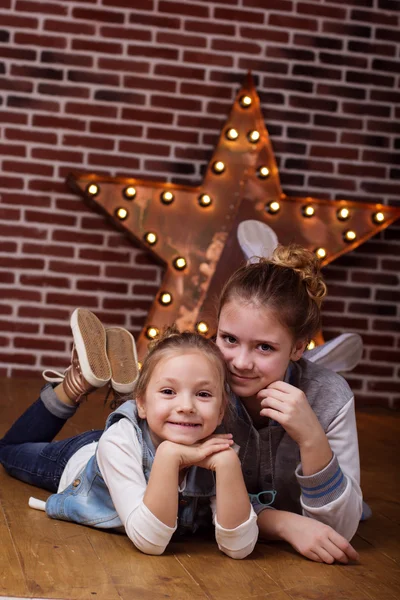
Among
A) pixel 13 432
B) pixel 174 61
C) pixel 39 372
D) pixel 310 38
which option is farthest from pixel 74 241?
pixel 13 432

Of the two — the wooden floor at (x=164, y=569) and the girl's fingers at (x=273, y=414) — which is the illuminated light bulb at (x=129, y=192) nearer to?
the wooden floor at (x=164, y=569)

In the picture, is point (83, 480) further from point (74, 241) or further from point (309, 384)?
point (74, 241)

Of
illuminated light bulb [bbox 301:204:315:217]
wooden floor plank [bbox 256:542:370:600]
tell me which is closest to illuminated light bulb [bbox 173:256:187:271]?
illuminated light bulb [bbox 301:204:315:217]

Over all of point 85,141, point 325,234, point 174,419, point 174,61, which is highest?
point 174,61

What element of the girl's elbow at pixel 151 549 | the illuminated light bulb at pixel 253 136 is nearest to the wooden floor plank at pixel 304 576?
the girl's elbow at pixel 151 549

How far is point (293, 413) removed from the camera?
1.75 meters

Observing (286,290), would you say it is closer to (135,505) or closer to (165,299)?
(135,505)

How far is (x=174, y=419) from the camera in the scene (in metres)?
1.75

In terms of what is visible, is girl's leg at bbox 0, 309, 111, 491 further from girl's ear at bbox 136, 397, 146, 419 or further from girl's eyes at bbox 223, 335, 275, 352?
girl's eyes at bbox 223, 335, 275, 352

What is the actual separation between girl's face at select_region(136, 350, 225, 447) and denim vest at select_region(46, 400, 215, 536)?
3.3 inches

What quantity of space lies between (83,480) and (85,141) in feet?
8.26

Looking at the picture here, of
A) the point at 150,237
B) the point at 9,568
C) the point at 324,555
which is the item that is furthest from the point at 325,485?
the point at 150,237

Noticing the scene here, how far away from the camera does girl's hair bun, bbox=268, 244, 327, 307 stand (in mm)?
1939

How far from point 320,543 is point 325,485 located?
0.12 m
